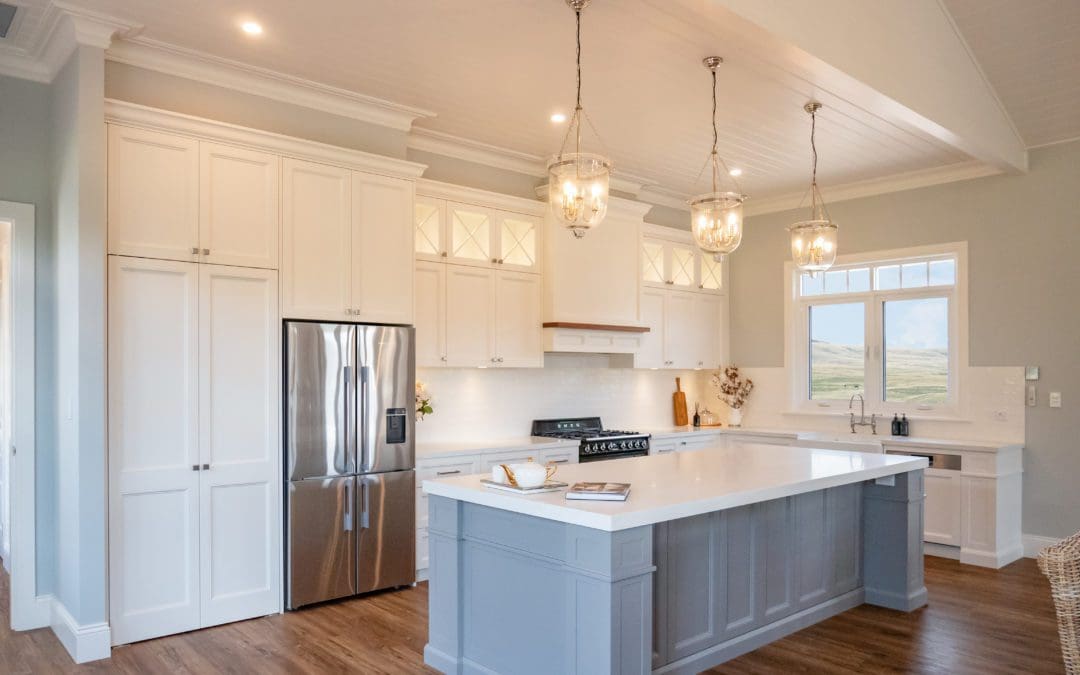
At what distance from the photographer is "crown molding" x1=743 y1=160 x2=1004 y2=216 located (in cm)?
614

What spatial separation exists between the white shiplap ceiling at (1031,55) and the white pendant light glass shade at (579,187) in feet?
8.81

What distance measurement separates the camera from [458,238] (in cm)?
566

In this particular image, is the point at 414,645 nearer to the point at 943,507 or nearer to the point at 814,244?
the point at 814,244

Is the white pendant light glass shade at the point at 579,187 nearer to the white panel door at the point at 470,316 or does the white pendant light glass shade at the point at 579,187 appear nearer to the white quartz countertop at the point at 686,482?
the white quartz countertop at the point at 686,482

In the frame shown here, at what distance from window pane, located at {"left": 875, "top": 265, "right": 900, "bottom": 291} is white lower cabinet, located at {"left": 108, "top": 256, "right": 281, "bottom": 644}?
16.6 ft

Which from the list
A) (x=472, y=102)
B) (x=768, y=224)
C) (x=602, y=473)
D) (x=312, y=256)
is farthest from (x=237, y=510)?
(x=768, y=224)

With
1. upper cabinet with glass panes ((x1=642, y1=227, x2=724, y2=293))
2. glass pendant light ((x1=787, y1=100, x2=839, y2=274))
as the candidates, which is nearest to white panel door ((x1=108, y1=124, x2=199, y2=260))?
glass pendant light ((x1=787, y1=100, x2=839, y2=274))

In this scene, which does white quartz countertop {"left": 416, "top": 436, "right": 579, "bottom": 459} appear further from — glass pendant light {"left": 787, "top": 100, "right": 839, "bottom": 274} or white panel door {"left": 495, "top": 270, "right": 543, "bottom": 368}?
glass pendant light {"left": 787, "top": 100, "right": 839, "bottom": 274}

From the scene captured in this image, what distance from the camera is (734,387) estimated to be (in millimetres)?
7656

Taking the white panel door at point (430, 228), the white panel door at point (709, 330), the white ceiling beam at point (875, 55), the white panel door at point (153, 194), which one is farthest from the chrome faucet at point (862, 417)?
the white panel door at point (153, 194)

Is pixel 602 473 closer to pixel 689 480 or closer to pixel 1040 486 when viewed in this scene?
pixel 689 480

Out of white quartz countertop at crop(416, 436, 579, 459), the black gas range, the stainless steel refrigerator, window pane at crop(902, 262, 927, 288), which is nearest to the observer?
the stainless steel refrigerator

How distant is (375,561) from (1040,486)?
4.85 meters

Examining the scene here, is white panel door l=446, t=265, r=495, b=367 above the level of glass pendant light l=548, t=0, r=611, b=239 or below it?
below
